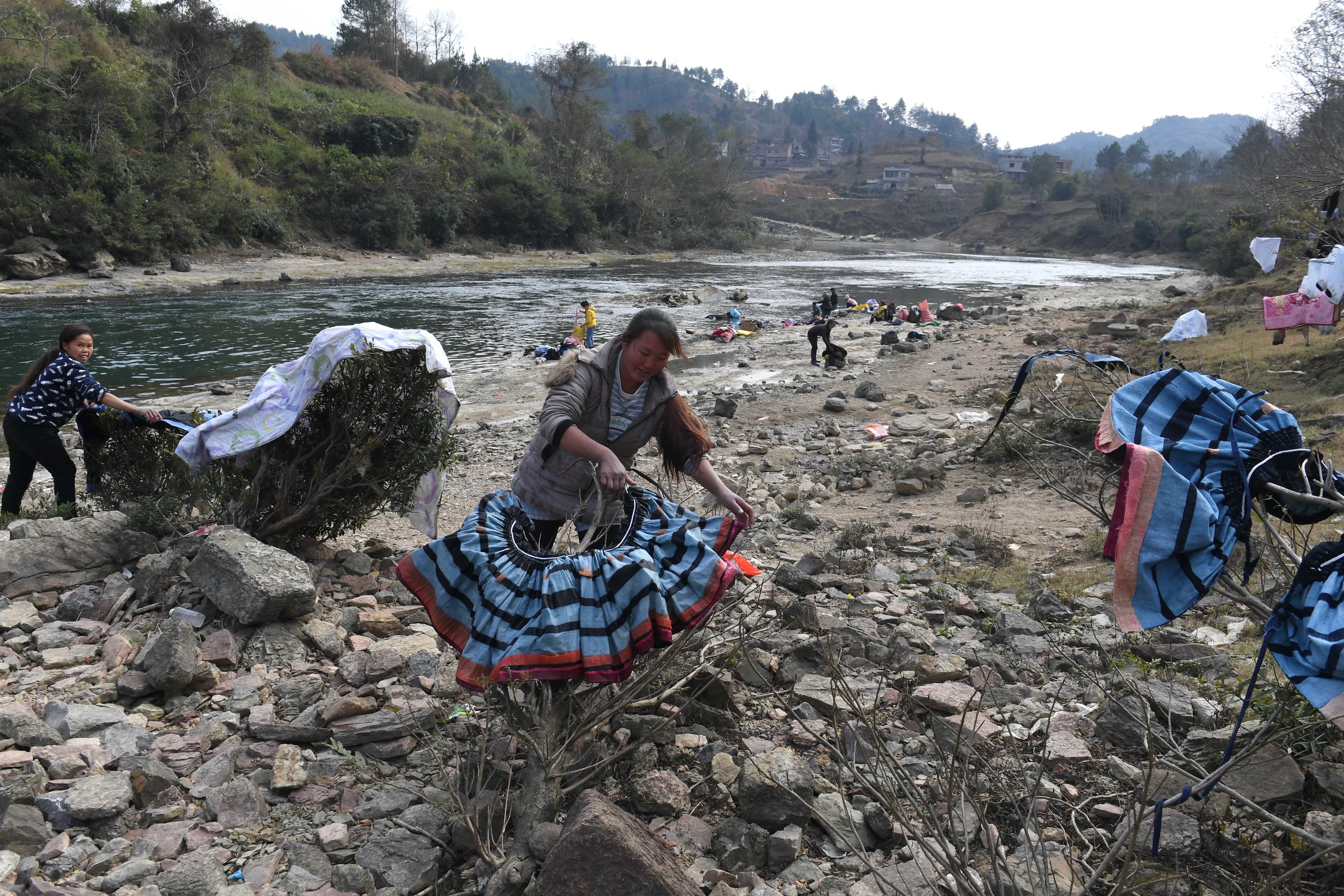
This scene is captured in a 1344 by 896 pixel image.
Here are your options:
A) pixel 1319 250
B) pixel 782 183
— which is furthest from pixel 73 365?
pixel 782 183

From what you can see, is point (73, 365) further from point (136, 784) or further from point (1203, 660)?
point (1203, 660)

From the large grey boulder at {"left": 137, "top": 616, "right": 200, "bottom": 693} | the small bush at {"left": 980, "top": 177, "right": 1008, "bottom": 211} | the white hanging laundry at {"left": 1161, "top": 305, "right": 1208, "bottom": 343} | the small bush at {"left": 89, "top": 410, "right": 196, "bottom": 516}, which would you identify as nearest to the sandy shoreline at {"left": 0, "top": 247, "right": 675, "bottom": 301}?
the small bush at {"left": 89, "top": 410, "right": 196, "bottom": 516}

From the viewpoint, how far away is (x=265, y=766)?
2.95 m

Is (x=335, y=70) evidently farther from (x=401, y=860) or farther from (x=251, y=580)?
(x=401, y=860)

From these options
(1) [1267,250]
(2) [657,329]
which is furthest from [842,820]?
(1) [1267,250]

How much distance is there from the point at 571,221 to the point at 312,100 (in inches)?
629

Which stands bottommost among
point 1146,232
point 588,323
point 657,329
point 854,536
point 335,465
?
point 854,536

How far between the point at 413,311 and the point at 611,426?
22.2m

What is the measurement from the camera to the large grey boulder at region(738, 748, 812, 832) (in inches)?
102

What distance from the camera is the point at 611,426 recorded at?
2900 mm

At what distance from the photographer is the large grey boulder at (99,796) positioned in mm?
2537

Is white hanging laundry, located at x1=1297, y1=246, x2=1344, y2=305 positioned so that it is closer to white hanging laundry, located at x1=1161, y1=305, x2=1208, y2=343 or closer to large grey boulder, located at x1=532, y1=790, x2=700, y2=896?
white hanging laundry, located at x1=1161, y1=305, x2=1208, y2=343

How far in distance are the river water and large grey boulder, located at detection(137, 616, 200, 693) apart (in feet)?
36.6

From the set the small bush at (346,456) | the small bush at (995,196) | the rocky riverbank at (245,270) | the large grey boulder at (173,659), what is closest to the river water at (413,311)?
the rocky riverbank at (245,270)
